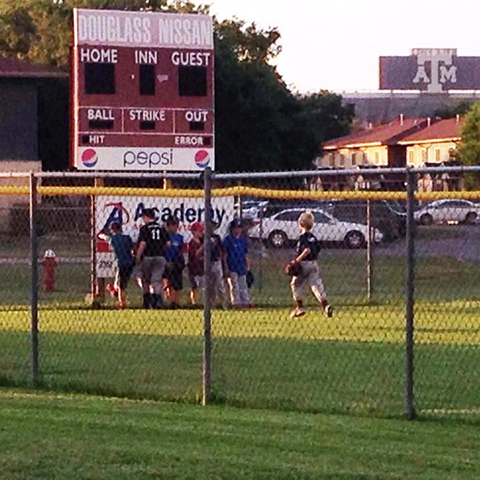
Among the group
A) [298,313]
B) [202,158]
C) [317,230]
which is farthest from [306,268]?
[202,158]

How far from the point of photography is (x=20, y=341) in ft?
56.2

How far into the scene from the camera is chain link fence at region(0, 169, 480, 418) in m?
12.3

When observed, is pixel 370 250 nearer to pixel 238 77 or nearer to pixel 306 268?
pixel 306 268

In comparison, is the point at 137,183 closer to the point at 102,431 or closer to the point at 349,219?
the point at 349,219

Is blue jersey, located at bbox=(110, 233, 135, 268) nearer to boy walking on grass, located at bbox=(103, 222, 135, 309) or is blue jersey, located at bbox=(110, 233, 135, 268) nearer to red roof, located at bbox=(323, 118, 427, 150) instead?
boy walking on grass, located at bbox=(103, 222, 135, 309)

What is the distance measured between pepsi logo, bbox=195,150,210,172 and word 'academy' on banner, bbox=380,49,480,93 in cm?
9097

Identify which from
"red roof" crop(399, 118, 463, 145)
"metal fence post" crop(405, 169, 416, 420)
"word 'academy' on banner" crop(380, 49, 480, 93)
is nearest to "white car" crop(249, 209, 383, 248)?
"metal fence post" crop(405, 169, 416, 420)

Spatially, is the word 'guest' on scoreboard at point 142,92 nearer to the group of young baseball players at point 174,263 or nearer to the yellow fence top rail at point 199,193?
the group of young baseball players at point 174,263

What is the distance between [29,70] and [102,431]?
3957cm

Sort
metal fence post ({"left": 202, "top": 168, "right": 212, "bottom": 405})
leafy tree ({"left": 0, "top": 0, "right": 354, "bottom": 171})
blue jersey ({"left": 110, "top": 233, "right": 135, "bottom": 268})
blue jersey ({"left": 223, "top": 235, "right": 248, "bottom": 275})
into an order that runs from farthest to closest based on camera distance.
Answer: leafy tree ({"left": 0, "top": 0, "right": 354, "bottom": 171}) < blue jersey ({"left": 110, "top": 233, "right": 135, "bottom": 268}) < blue jersey ({"left": 223, "top": 235, "right": 248, "bottom": 275}) < metal fence post ({"left": 202, "top": 168, "right": 212, "bottom": 405})

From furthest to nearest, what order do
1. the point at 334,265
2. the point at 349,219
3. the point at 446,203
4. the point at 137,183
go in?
the point at 137,183 < the point at 349,219 < the point at 334,265 < the point at 446,203

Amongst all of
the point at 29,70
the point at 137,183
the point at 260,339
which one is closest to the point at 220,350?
the point at 260,339

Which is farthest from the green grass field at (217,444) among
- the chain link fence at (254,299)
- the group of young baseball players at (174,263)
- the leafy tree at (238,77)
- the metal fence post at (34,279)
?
the leafy tree at (238,77)

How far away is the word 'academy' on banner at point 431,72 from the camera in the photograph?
390 feet
